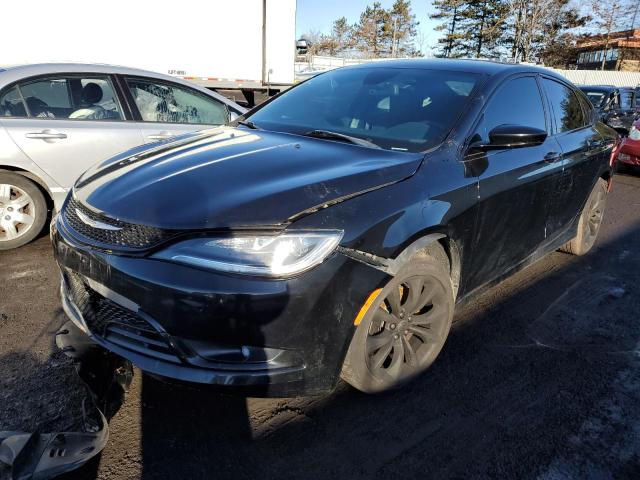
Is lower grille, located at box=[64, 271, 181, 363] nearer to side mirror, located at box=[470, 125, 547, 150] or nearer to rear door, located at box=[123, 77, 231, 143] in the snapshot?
side mirror, located at box=[470, 125, 547, 150]

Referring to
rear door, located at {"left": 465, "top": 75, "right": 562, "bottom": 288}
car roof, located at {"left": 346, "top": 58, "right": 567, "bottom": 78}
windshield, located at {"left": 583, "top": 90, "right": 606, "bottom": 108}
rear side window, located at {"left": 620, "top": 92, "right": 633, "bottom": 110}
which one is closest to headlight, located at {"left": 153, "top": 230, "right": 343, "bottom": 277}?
rear door, located at {"left": 465, "top": 75, "right": 562, "bottom": 288}

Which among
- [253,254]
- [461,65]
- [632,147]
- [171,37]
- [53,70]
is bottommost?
[632,147]

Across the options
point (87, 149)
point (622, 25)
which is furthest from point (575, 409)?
point (622, 25)

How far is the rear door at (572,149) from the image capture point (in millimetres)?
3863

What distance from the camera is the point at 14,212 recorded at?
4.35m

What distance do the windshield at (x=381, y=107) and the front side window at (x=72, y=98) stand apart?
185 cm

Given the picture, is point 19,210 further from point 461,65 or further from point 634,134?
point 634,134

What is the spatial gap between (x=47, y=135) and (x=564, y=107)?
4.36 m

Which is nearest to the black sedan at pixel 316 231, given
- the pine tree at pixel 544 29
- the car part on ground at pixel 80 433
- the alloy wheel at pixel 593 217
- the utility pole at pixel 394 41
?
the car part on ground at pixel 80 433

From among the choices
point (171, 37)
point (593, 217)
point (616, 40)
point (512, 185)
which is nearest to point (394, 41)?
point (616, 40)

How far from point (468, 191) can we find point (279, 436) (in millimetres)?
1600

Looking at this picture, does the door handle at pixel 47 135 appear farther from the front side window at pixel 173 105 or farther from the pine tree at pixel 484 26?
the pine tree at pixel 484 26

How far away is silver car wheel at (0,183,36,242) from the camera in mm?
4297

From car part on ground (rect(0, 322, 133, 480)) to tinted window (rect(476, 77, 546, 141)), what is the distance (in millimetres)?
2377
